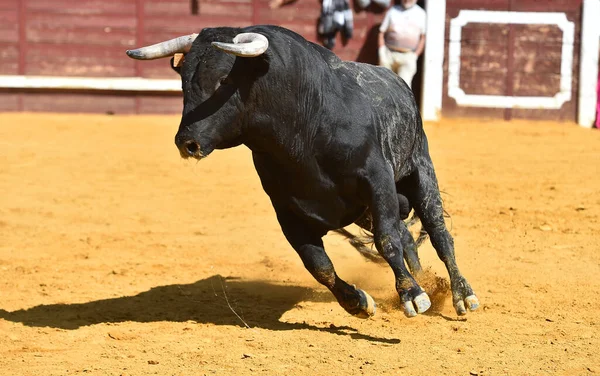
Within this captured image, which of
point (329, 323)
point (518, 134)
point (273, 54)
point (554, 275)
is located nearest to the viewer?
point (273, 54)

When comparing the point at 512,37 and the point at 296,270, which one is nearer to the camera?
the point at 296,270

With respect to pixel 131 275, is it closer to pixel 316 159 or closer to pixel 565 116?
pixel 316 159

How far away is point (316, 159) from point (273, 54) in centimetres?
47

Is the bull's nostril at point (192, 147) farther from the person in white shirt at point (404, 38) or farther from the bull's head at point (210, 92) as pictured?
the person in white shirt at point (404, 38)

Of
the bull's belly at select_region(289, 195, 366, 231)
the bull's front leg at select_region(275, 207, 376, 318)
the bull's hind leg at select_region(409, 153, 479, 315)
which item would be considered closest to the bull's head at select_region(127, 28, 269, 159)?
the bull's belly at select_region(289, 195, 366, 231)

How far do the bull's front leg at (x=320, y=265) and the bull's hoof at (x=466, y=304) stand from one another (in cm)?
42

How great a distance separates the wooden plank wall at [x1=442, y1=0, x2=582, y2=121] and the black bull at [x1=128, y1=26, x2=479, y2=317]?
6873 millimetres

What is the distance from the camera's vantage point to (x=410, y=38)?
10992mm

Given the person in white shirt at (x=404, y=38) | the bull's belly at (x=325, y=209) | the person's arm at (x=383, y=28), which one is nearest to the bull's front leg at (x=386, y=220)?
the bull's belly at (x=325, y=209)

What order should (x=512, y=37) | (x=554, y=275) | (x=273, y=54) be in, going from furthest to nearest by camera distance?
(x=512, y=37)
(x=554, y=275)
(x=273, y=54)

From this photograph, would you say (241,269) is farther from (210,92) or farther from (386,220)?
(210,92)

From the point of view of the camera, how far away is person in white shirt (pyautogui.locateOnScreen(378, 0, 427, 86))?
11.0 meters

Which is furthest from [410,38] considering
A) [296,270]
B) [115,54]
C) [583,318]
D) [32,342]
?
[32,342]

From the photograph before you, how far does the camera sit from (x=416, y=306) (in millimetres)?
4016
